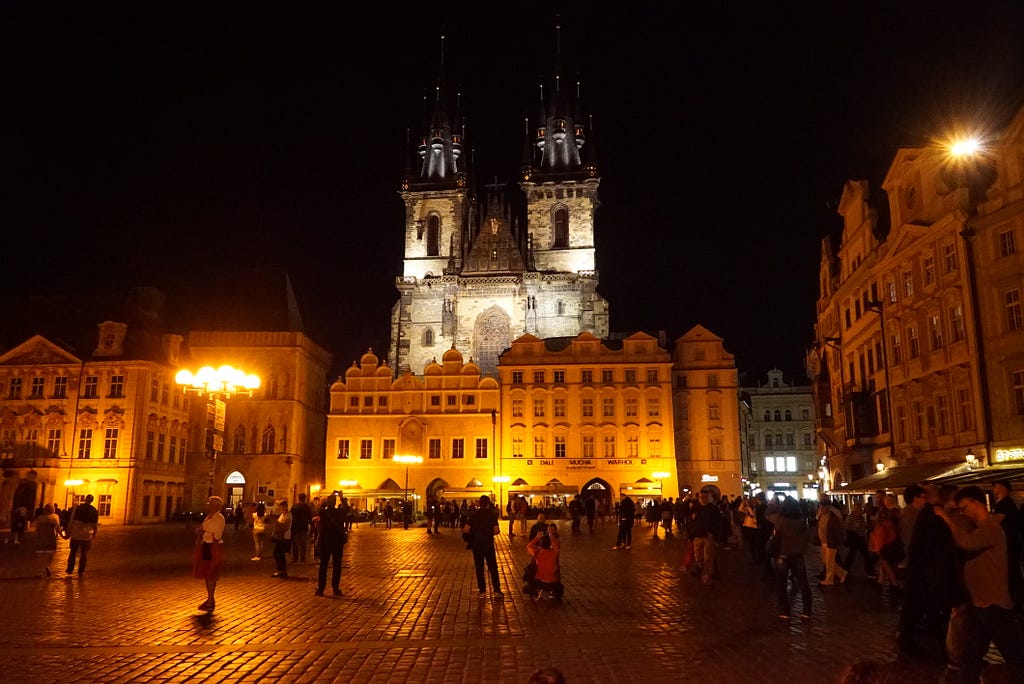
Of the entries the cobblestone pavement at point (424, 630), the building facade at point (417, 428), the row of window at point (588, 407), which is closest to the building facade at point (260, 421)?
the building facade at point (417, 428)

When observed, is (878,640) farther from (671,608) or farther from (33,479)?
(33,479)

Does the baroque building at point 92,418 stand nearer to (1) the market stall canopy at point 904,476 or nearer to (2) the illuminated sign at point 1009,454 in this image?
(1) the market stall canopy at point 904,476

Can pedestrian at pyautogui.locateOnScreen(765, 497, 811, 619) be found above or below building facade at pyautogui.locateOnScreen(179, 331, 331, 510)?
below

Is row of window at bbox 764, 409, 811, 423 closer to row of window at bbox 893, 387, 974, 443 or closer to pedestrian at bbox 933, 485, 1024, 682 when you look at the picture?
row of window at bbox 893, 387, 974, 443

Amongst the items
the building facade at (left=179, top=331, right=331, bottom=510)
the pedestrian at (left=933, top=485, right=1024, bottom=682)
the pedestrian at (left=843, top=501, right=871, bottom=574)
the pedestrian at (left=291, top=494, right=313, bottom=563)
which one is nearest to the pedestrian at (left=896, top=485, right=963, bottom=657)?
the pedestrian at (left=933, top=485, right=1024, bottom=682)

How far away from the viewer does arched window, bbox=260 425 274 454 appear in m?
57.4

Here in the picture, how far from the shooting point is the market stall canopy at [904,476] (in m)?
23.5

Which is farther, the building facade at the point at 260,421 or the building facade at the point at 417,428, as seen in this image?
the building facade at the point at 417,428

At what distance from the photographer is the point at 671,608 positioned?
11664 millimetres

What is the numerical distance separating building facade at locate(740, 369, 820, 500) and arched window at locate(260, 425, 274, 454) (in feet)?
150

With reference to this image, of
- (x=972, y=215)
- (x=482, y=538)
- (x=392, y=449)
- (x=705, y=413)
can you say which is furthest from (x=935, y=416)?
(x=392, y=449)

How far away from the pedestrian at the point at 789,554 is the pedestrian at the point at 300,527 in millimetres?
11240

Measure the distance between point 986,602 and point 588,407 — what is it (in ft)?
170

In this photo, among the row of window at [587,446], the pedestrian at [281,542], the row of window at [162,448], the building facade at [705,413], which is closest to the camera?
the pedestrian at [281,542]
